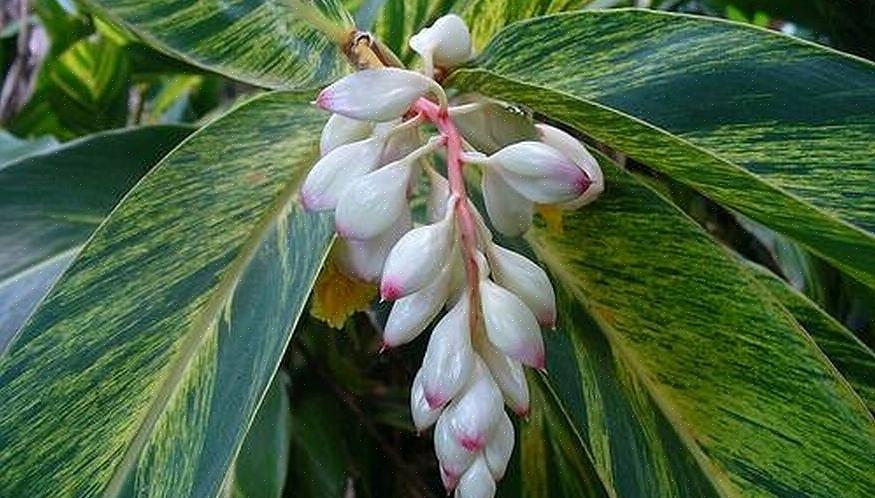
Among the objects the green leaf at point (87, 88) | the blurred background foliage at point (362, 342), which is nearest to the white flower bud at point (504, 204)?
the blurred background foliage at point (362, 342)

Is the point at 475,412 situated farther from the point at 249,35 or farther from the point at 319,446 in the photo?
the point at 319,446

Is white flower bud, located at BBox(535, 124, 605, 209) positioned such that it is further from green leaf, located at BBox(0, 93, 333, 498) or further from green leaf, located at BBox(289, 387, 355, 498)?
green leaf, located at BBox(289, 387, 355, 498)

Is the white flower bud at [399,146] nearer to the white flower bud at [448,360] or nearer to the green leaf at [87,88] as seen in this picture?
the white flower bud at [448,360]

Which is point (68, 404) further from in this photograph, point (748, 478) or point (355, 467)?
point (355, 467)

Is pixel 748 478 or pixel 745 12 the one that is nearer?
pixel 748 478

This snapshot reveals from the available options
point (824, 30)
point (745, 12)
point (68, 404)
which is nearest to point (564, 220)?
point (68, 404)

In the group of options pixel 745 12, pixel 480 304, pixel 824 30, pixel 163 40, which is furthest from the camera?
pixel 745 12

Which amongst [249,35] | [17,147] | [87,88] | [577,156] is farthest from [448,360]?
[87,88]
